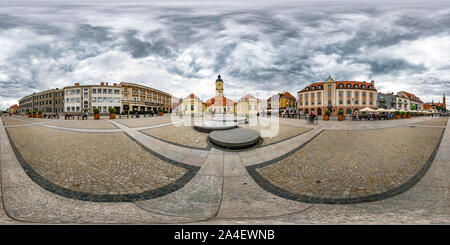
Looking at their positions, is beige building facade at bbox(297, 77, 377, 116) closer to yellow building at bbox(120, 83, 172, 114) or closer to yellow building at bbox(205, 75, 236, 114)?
yellow building at bbox(205, 75, 236, 114)

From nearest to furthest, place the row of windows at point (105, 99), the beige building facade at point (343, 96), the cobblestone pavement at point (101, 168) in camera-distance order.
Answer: the cobblestone pavement at point (101, 168) < the beige building facade at point (343, 96) < the row of windows at point (105, 99)

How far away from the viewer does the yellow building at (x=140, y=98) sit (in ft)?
127

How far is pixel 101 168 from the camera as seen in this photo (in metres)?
3.54

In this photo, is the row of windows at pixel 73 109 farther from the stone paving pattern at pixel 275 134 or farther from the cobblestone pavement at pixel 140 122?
the stone paving pattern at pixel 275 134

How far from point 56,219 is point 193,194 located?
1819 mm

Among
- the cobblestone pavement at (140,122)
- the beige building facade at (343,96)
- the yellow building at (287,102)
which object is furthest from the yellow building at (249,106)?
the yellow building at (287,102)

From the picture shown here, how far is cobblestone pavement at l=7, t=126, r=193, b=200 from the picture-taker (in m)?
2.83

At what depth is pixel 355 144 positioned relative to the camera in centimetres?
554

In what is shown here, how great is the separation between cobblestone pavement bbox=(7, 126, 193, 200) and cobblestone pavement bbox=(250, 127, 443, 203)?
2095 mm

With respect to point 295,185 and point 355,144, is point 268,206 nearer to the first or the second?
point 295,185

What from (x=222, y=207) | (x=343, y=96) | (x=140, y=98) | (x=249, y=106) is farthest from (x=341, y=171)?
(x=140, y=98)

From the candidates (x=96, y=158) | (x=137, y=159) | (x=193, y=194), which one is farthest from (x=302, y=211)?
(x=96, y=158)

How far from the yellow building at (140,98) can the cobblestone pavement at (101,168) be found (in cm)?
3171

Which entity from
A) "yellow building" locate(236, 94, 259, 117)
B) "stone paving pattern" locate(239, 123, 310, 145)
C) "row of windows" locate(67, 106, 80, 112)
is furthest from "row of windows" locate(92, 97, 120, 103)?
"stone paving pattern" locate(239, 123, 310, 145)
